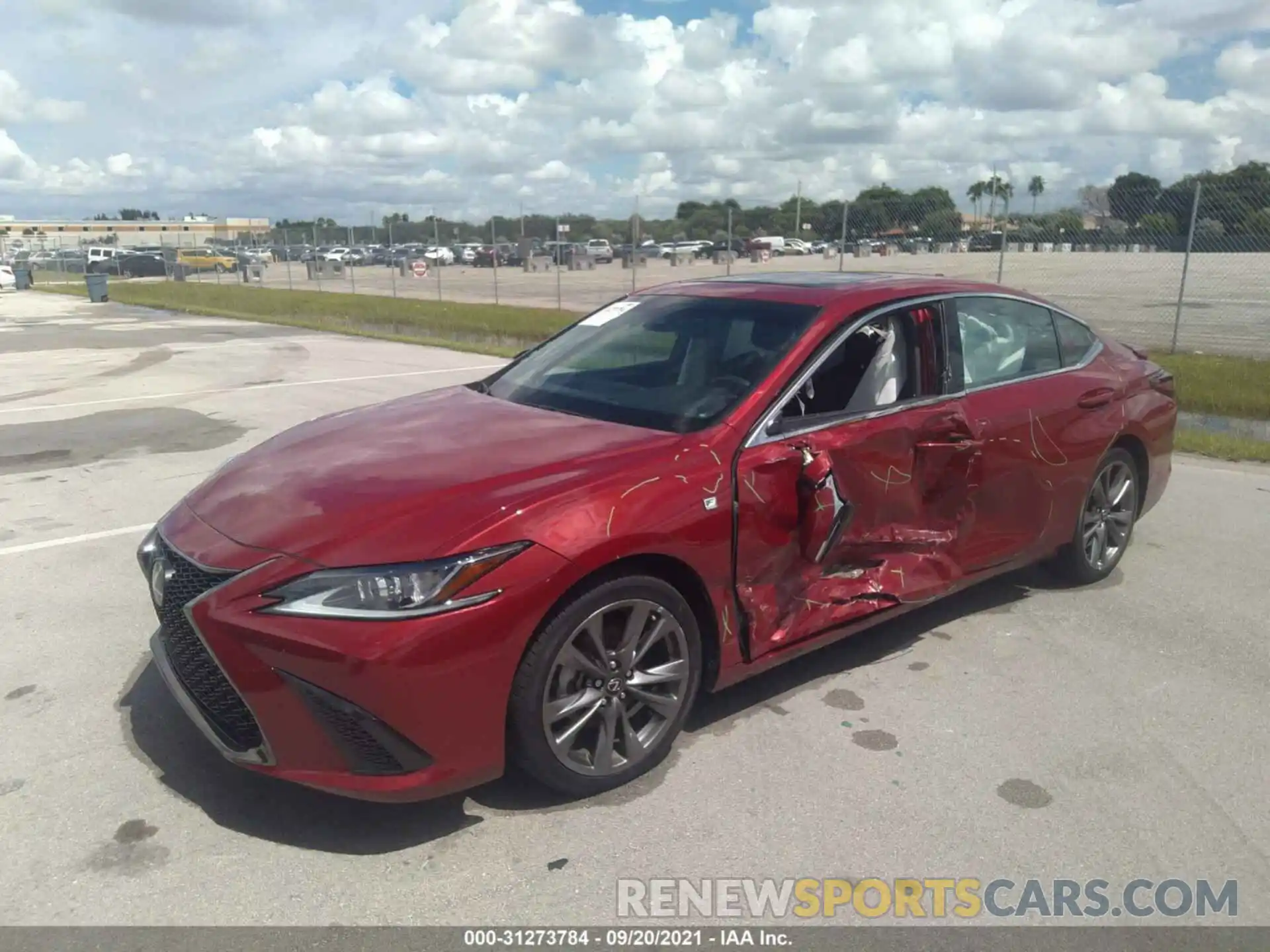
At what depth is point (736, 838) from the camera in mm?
3160

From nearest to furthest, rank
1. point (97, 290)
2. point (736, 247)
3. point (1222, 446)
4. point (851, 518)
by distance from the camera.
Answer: point (851, 518) < point (1222, 446) < point (97, 290) < point (736, 247)

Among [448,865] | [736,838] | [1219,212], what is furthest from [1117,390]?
[1219,212]

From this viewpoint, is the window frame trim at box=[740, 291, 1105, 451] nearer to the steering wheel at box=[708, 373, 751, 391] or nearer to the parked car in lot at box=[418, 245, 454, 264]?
the steering wheel at box=[708, 373, 751, 391]

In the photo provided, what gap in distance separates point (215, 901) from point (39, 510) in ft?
16.6

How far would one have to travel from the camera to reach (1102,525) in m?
5.41

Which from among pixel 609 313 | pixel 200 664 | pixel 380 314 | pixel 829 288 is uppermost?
pixel 829 288

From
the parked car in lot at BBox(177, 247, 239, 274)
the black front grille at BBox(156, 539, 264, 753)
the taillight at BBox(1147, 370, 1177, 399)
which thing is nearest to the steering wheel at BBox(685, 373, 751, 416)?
the black front grille at BBox(156, 539, 264, 753)

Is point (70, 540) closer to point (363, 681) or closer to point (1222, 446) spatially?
point (363, 681)

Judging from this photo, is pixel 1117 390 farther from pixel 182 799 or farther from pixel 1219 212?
pixel 1219 212

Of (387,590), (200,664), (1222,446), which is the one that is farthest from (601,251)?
(387,590)

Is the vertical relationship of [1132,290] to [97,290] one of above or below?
above

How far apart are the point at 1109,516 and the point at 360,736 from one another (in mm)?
4211

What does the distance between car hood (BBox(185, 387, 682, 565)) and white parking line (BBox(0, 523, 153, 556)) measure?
8.69ft

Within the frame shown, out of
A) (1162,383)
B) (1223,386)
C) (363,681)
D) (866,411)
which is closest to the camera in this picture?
(363,681)
